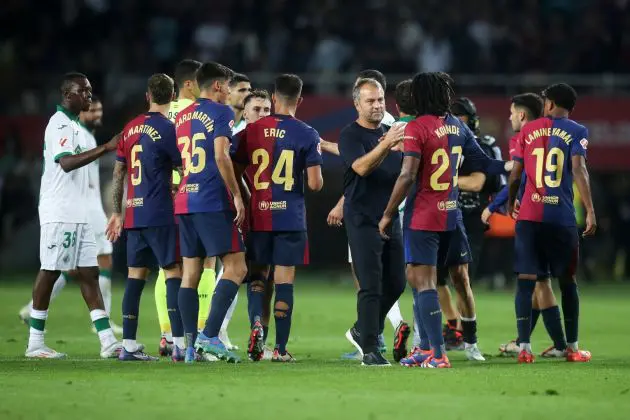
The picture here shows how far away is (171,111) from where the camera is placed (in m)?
13.0

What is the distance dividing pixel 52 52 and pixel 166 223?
16051mm

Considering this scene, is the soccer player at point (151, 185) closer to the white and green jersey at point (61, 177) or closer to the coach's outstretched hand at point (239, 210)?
the white and green jersey at point (61, 177)

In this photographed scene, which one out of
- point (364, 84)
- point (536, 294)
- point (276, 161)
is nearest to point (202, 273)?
point (276, 161)

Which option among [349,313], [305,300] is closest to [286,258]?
[349,313]

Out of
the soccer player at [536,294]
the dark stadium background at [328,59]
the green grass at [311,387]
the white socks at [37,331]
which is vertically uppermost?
the dark stadium background at [328,59]

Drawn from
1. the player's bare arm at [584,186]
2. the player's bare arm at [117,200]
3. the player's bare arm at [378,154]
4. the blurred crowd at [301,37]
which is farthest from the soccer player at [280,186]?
the blurred crowd at [301,37]

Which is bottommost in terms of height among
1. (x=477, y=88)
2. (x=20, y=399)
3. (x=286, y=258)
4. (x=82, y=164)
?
(x=20, y=399)

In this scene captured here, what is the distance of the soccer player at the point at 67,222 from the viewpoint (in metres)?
12.3

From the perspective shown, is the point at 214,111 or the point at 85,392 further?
the point at 214,111

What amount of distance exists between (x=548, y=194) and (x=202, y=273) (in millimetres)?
3177

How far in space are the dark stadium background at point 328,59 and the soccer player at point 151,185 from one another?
41.4 feet

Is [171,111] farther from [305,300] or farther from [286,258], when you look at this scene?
[305,300]

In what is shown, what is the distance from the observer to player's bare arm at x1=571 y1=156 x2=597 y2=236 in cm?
1183

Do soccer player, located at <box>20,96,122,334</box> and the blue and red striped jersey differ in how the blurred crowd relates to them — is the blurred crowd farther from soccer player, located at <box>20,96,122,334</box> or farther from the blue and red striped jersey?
the blue and red striped jersey
